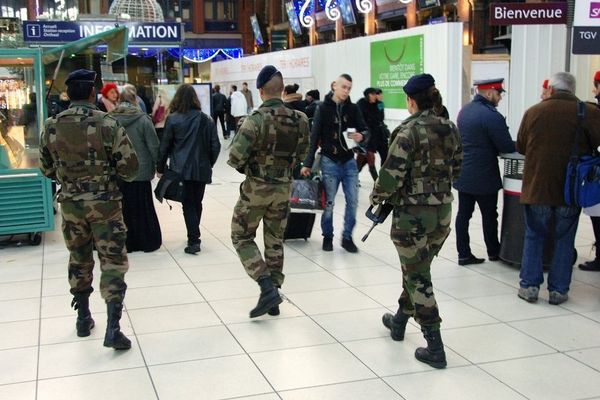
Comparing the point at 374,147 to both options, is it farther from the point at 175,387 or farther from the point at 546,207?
the point at 175,387

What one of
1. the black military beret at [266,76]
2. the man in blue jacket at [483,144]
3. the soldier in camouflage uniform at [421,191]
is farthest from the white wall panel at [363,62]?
the soldier in camouflage uniform at [421,191]

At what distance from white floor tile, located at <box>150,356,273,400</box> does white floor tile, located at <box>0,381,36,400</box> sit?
0.64 metres

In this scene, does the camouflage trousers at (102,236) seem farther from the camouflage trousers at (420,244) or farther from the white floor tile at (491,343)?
the white floor tile at (491,343)

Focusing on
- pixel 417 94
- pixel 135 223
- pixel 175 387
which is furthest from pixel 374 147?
pixel 175 387

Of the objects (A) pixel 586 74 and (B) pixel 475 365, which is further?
(A) pixel 586 74

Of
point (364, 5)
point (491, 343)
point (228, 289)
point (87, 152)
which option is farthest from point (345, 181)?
point (364, 5)

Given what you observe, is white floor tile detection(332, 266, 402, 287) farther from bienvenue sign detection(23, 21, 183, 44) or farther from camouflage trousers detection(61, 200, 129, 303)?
bienvenue sign detection(23, 21, 183, 44)

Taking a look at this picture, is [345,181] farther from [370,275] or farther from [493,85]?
[493,85]

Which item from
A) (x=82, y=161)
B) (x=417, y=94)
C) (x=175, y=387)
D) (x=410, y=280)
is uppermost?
(x=417, y=94)

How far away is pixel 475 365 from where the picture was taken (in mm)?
4109

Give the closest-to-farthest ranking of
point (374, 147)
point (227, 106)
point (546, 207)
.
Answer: point (546, 207) → point (374, 147) → point (227, 106)

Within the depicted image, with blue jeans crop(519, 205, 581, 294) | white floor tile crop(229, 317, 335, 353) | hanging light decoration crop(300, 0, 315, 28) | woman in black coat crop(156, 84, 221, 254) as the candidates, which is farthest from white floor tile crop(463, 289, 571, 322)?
hanging light decoration crop(300, 0, 315, 28)

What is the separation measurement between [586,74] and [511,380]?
10.5 m

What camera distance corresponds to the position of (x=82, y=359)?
4301mm
